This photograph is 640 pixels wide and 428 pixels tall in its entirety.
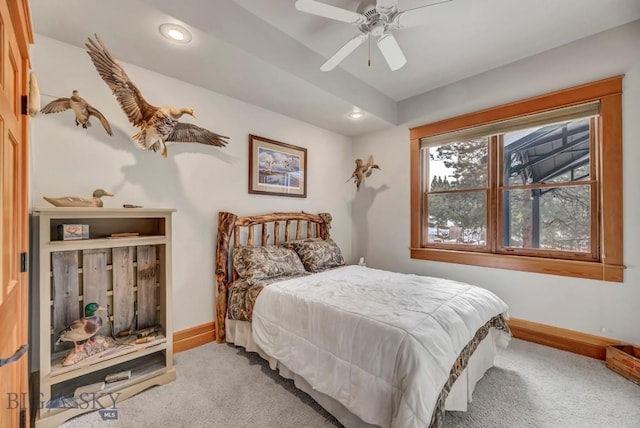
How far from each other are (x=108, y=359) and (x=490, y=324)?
2707 mm

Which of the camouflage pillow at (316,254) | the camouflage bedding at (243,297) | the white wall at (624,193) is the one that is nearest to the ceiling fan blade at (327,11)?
the white wall at (624,193)

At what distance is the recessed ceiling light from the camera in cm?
181

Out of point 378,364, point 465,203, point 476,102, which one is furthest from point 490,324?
point 476,102

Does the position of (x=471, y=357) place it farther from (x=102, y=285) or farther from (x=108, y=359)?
(x=102, y=285)

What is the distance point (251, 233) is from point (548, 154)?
3189mm

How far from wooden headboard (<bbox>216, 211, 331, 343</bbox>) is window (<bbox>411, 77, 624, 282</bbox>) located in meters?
1.33

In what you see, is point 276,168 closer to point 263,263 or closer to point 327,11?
point 263,263

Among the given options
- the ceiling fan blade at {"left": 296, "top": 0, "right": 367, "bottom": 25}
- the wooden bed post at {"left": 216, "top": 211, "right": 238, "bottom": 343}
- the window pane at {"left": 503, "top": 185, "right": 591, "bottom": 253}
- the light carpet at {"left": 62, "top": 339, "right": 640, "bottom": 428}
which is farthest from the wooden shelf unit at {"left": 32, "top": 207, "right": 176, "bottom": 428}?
the window pane at {"left": 503, "top": 185, "right": 591, "bottom": 253}

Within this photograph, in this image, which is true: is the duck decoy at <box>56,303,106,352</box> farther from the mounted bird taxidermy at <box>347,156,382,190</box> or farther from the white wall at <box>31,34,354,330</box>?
the mounted bird taxidermy at <box>347,156,382,190</box>

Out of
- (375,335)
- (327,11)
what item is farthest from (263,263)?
(327,11)

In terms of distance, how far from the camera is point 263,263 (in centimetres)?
261

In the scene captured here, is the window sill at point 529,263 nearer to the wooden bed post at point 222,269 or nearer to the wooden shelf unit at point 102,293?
the wooden bed post at point 222,269

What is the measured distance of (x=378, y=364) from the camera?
4.58ft

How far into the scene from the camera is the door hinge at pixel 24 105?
1.29 meters
